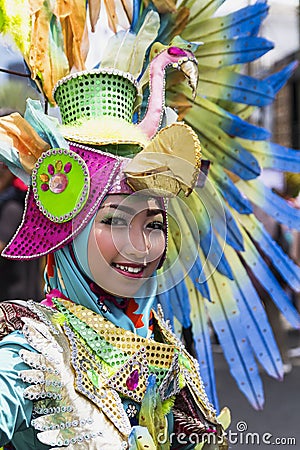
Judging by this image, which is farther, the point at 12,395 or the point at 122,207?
the point at 122,207

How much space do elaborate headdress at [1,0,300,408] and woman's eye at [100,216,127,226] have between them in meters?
0.03

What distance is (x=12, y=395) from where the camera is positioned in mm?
1161

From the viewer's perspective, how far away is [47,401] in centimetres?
121

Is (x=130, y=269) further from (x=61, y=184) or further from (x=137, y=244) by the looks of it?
(x=61, y=184)

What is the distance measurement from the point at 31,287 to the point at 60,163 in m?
2.74

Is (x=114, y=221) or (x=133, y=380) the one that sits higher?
(x=114, y=221)

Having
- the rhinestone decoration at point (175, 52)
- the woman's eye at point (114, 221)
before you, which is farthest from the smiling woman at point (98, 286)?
the rhinestone decoration at point (175, 52)

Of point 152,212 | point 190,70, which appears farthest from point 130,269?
point 190,70

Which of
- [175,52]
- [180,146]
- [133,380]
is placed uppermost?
[175,52]

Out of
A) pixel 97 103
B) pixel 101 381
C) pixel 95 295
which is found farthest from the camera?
pixel 97 103

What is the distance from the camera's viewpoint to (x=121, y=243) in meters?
1.33

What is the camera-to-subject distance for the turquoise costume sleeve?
1138 millimetres

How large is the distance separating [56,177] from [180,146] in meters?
0.24

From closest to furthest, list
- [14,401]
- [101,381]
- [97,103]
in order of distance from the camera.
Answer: [14,401]
[101,381]
[97,103]
